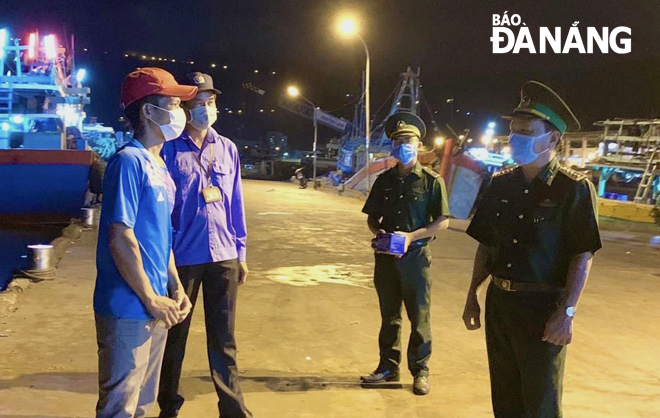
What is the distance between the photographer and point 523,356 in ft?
10.2

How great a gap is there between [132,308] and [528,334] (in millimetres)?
1863

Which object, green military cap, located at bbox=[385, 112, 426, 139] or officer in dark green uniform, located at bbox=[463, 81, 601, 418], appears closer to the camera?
officer in dark green uniform, located at bbox=[463, 81, 601, 418]

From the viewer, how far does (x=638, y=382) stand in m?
5.15

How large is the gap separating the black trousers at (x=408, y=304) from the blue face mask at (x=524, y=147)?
170cm

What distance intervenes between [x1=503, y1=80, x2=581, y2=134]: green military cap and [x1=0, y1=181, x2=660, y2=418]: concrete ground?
2206 mm

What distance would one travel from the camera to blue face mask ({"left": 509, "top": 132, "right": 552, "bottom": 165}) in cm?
322

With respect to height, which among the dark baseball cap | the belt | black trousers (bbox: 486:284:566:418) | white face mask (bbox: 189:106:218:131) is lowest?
black trousers (bbox: 486:284:566:418)

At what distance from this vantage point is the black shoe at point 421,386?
472 cm

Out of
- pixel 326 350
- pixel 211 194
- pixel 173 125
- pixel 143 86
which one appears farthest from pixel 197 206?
pixel 326 350

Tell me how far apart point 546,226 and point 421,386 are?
2088 mm

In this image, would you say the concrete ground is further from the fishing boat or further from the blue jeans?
the fishing boat

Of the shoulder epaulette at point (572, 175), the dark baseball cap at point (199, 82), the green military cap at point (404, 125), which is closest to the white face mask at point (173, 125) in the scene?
the dark baseball cap at point (199, 82)

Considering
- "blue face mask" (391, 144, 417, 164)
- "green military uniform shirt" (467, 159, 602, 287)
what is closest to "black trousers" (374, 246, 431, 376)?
"blue face mask" (391, 144, 417, 164)

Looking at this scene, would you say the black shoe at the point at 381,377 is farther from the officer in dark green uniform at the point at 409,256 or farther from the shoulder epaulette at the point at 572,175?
the shoulder epaulette at the point at 572,175
